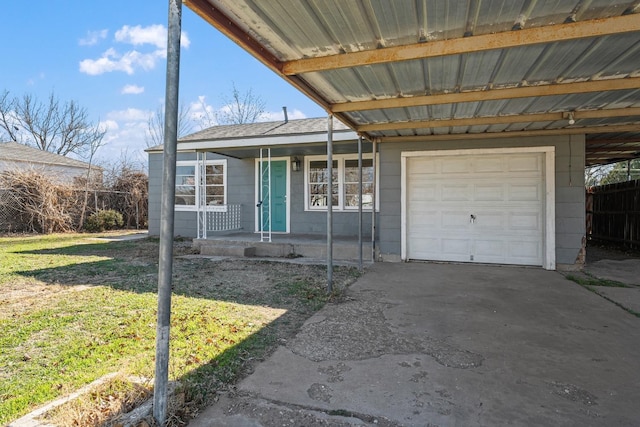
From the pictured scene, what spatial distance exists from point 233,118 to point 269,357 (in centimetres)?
2555

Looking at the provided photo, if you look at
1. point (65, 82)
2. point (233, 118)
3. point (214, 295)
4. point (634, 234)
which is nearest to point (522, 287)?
point (214, 295)

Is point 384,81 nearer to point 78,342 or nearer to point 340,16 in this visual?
point 340,16

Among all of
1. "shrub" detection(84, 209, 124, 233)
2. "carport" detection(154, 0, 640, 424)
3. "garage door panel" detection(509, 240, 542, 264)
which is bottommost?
"garage door panel" detection(509, 240, 542, 264)

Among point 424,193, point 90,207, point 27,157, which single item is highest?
point 27,157

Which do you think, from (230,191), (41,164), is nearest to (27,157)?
(41,164)

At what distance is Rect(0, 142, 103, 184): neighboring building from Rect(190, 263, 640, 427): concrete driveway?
1310 centimetres

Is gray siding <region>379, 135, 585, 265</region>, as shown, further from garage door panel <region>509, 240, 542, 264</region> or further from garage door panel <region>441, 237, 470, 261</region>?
garage door panel <region>441, 237, 470, 261</region>

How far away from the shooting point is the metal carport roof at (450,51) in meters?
Answer: 2.64

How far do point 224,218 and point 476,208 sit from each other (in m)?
6.71

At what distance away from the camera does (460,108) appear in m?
5.16

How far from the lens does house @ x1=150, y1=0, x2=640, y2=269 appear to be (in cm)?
276

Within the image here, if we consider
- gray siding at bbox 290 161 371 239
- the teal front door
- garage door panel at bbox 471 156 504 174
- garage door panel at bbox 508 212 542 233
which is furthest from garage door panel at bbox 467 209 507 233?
the teal front door

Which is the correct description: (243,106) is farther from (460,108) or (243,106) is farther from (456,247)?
(460,108)

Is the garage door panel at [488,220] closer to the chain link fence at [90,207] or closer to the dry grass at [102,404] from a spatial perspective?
the dry grass at [102,404]
